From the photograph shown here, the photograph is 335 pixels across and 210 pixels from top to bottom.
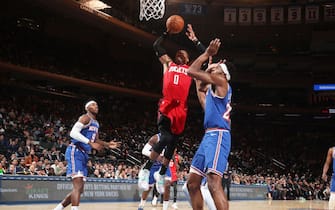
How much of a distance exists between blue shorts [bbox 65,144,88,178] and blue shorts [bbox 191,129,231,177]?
2.60 metres

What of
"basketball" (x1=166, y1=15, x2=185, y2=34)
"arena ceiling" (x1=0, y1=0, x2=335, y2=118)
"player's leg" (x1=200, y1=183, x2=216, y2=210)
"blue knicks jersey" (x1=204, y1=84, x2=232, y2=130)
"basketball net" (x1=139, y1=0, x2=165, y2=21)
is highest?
"arena ceiling" (x1=0, y1=0, x2=335, y2=118)

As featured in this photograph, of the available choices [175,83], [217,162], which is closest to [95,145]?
[175,83]

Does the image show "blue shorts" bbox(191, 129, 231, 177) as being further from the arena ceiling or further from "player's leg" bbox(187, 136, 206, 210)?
the arena ceiling

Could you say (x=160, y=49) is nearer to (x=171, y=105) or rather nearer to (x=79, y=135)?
(x=171, y=105)

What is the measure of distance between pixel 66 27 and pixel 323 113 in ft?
63.7

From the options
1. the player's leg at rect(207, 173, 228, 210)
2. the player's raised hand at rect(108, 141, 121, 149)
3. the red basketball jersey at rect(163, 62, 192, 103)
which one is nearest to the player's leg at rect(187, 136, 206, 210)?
the player's leg at rect(207, 173, 228, 210)

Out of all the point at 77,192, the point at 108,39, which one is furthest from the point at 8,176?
the point at 108,39

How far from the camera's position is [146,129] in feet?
86.9

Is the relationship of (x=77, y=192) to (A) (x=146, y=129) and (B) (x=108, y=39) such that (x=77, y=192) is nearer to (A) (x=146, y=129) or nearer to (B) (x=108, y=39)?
(A) (x=146, y=129)

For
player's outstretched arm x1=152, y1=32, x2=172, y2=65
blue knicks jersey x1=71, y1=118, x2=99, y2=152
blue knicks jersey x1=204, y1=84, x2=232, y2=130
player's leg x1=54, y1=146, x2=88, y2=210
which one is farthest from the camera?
blue knicks jersey x1=71, y1=118, x2=99, y2=152

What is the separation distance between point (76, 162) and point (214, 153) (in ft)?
9.95

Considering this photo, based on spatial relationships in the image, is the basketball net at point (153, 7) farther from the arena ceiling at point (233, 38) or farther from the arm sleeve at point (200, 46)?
the arm sleeve at point (200, 46)

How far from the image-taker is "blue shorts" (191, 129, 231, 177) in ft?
18.4

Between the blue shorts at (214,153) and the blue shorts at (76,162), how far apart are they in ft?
8.53
